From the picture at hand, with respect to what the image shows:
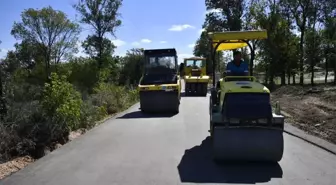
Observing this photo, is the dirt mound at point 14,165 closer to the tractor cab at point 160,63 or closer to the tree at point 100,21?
the tractor cab at point 160,63

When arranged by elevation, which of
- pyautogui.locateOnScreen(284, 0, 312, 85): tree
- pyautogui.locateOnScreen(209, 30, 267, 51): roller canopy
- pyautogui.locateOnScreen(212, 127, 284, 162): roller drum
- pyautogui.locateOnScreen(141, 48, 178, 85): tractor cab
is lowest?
pyautogui.locateOnScreen(212, 127, 284, 162): roller drum

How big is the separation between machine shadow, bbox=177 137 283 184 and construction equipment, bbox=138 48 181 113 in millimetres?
8740

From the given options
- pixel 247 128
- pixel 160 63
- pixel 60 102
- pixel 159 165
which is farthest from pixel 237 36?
pixel 160 63

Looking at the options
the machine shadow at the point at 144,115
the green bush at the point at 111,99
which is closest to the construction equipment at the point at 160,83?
the machine shadow at the point at 144,115

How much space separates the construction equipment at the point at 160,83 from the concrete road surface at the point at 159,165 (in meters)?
5.53

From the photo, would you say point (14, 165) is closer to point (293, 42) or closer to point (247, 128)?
point (247, 128)

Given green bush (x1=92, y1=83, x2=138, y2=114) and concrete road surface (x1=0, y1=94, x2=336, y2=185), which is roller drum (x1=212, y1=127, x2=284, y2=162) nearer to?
concrete road surface (x1=0, y1=94, x2=336, y2=185)

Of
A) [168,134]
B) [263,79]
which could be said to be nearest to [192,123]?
[168,134]

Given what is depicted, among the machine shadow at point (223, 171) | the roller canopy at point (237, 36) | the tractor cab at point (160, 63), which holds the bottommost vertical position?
the machine shadow at point (223, 171)

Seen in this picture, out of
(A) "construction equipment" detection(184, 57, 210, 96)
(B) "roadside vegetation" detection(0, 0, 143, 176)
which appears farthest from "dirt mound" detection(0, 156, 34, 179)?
(A) "construction equipment" detection(184, 57, 210, 96)

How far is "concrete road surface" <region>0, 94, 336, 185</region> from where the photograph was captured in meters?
7.33

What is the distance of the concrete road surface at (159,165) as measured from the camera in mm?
7328

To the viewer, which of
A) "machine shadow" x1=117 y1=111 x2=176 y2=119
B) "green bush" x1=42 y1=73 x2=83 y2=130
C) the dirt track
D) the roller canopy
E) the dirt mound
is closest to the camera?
the dirt mound

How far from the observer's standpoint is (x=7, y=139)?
9.23m
